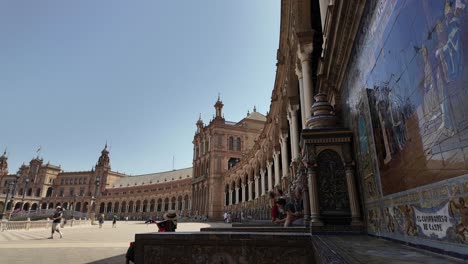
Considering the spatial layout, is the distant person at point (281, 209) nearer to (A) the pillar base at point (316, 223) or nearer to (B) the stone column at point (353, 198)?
(A) the pillar base at point (316, 223)

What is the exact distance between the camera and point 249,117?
54.8 m

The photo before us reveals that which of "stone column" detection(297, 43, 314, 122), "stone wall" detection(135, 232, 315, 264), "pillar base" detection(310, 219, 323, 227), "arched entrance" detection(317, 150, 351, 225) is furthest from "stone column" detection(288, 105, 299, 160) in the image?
"stone wall" detection(135, 232, 315, 264)

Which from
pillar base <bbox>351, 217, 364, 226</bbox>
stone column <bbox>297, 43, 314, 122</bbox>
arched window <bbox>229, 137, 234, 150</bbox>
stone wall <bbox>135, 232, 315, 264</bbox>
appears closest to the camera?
stone wall <bbox>135, 232, 315, 264</bbox>

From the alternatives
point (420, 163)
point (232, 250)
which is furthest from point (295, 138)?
point (420, 163)

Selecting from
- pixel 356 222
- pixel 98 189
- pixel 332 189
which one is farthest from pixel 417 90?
pixel 98 189

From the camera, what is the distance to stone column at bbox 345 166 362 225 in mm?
4656

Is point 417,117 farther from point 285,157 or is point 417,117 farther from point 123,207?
point 123,207

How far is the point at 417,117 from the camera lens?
2.38m

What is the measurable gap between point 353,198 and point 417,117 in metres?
2.80

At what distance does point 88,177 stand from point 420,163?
332ft

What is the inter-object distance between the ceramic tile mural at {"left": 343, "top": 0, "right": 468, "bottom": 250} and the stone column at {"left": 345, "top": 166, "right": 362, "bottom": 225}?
467 mm

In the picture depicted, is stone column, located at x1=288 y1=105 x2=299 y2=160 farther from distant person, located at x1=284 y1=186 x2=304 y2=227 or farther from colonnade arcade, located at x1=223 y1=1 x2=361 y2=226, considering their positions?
distant person, located at x1=284 y1=186 x2=304 y2=227

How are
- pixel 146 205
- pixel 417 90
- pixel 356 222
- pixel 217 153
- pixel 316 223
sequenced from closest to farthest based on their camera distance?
pixel 417 90 → pixel 356 222 → pixel 316 223 → pixel 217 153 → pixel 146 205

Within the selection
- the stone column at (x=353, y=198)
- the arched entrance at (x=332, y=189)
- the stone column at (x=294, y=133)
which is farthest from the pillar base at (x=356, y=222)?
the stone column at (x=294, y=133)
